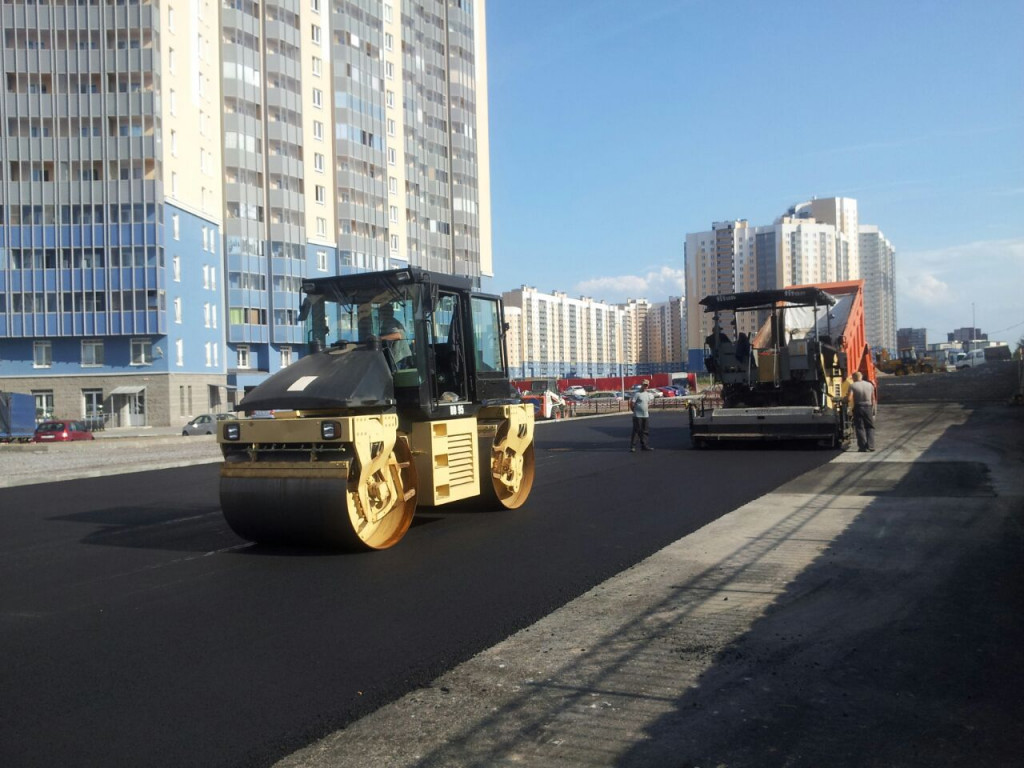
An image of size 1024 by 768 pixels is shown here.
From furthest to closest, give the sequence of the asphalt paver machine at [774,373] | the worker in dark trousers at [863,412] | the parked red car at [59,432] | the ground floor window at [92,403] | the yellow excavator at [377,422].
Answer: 1. the ground floor window at [92,403]
2. the parked red car at [59,432]
3. the asphalt paver machine at [774,373]
4. the worker in dark trousers at [863,412]
5. the yellow excavator at [377,422]

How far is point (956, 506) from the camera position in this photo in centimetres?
962

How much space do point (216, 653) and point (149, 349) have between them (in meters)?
44.8

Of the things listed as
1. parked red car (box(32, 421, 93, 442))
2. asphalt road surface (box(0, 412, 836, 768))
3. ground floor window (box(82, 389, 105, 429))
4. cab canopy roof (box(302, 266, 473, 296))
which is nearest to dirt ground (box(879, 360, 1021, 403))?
asphalt road surface (box(0, 412, 836, 768))

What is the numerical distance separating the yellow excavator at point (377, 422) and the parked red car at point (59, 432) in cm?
2674

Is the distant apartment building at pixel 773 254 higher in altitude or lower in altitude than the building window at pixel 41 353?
higher

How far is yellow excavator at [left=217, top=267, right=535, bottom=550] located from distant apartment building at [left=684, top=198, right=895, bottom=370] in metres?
84.5

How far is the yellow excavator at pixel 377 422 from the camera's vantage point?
7.69 meters

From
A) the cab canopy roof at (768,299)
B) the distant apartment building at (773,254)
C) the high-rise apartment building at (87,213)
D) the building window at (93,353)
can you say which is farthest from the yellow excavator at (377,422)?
the distant apartment building at (773,254)

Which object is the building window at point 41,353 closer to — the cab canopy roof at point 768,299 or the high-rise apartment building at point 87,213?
the high-rise apartment building at point 87,213

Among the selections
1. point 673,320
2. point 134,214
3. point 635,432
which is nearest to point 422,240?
point 134,214

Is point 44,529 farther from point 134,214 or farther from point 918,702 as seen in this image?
point 134,214

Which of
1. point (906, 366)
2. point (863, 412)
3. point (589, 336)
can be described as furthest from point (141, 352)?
point (589, 336)

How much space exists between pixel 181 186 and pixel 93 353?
9.79m

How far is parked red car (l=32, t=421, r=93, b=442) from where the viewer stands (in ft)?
106
